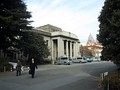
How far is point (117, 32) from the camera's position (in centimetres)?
1730

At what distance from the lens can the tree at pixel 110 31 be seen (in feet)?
57.3

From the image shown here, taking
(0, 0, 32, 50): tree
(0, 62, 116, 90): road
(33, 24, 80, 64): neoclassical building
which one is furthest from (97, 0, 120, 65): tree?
(33, 24, 80, 64): neoclassical building

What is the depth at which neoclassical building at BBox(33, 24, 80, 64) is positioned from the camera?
8006 cm

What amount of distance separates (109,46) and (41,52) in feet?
125

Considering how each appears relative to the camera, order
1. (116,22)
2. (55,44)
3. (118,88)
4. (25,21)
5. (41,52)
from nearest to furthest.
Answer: (118,88)
(116,22)
(25,21)
(41,52)
(55,44)

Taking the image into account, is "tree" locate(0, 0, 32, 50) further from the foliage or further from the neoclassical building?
the neoclassical building

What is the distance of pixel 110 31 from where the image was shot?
708 inches

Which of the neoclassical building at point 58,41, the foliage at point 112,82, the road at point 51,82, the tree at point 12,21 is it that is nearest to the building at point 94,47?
the neoclassical building at point 58,41

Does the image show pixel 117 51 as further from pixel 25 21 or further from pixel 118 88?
pixel 25 21

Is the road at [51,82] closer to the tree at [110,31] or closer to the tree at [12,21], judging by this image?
the tree at [110,31]

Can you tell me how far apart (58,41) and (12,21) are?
164 ft

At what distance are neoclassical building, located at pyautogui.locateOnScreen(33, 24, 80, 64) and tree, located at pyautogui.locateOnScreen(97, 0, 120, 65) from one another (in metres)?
56.3

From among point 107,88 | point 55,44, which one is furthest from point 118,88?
point 55,44

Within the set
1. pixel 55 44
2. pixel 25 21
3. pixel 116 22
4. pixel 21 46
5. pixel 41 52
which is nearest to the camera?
pixel 116 22
